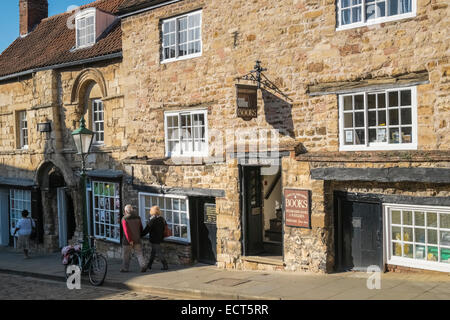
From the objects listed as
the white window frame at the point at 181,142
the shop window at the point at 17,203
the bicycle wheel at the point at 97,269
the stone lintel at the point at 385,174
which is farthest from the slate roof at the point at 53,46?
the stone lintel at the point at 385,174

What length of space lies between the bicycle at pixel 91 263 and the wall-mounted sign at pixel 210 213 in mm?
3048

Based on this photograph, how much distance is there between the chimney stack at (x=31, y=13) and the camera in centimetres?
2331

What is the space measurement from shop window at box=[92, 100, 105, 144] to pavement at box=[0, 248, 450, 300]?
483 centimetres

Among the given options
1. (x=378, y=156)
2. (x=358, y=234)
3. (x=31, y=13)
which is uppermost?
(x=31, y=13)

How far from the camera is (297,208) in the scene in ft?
39.0

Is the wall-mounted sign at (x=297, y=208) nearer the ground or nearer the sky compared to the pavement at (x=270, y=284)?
nearer the sky

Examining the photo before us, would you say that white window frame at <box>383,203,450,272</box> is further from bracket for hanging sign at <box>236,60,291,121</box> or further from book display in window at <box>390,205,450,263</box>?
bracket for hanging sign at <box>236,60,291,121</box>

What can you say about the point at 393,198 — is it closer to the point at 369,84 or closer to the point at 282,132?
the point at 369,84

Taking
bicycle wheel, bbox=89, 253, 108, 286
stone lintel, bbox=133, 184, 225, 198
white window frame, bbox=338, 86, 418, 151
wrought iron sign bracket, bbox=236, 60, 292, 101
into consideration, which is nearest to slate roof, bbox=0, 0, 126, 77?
stone lintel, bbox=133, 184, 225, 198

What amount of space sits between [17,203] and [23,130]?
2.98 metres

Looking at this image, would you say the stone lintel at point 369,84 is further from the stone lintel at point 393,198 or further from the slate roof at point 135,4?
the slate roof at point 135,4

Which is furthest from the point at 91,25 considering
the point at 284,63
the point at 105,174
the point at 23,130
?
the point at 284,63

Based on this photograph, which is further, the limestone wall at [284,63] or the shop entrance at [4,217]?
the shop entrance at [4,217]

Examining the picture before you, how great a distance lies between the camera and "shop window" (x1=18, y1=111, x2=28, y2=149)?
67.1ft
